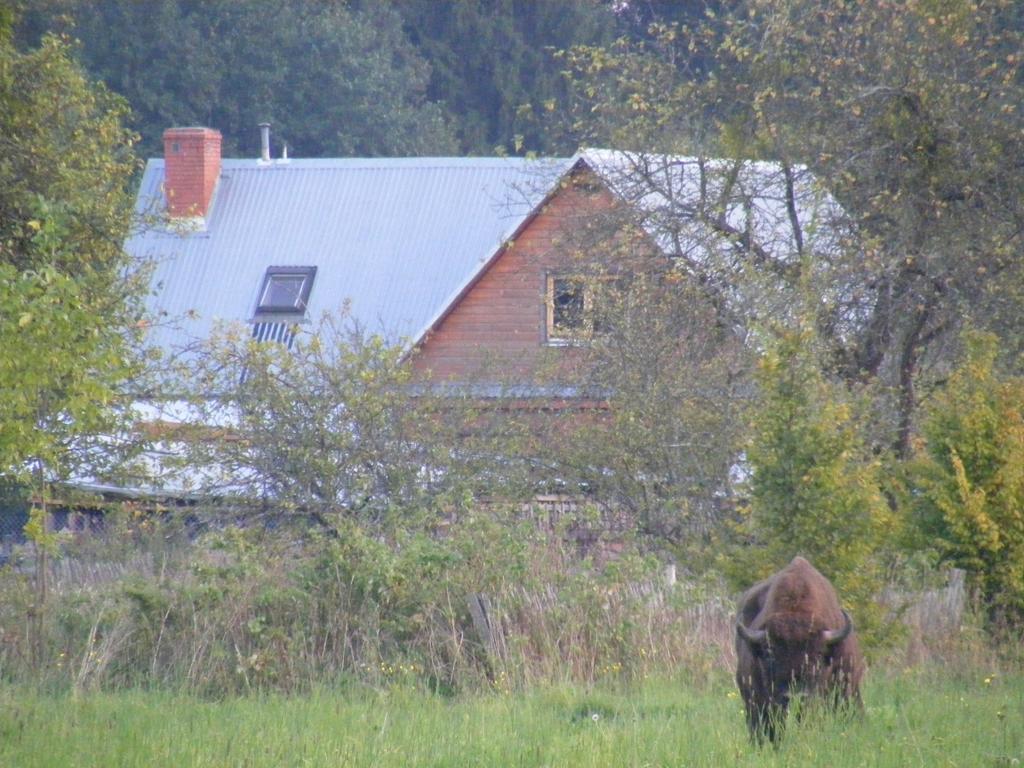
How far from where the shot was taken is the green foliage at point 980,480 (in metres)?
12.8

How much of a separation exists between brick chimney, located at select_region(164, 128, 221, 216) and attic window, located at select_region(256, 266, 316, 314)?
3324mm

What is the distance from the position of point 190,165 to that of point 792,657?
27.6 meters

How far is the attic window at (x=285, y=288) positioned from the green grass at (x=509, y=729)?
748 inches

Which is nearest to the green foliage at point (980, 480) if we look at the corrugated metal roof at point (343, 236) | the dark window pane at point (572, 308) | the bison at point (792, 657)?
the bison at point (792, 657)

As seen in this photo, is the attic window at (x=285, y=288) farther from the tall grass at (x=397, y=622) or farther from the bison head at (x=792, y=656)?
the bison head at (x=792, y=656)

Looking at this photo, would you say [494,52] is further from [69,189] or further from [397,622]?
[397,622]

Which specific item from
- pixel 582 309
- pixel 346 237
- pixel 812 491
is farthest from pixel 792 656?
pixel 346 237

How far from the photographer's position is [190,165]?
3359cm

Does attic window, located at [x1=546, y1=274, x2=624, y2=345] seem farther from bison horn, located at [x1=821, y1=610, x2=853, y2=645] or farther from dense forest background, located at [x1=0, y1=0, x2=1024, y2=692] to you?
bison horn, located at [x1=821, y1=610, x2=853, y2=645]

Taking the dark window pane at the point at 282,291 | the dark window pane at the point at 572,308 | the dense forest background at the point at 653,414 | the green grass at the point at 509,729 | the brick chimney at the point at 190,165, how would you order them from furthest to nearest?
the brick chimney at the point at 190,165 < the dark window pane at the point at 282,291 < the dark window pane at the point at 572,308 < the dense forest background at the point at 653,414 < the green grass at the point at 509,729

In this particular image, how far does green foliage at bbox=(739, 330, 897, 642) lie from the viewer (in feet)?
37.5

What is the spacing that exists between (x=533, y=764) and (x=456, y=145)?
4498 centimetres

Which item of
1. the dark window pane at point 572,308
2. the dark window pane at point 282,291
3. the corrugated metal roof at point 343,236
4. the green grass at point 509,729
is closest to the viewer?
the green grass at point 509,729

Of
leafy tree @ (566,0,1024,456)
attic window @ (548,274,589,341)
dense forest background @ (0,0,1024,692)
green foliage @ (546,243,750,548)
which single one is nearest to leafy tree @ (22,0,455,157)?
dense forest background @ (0,0,1024,692)
